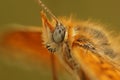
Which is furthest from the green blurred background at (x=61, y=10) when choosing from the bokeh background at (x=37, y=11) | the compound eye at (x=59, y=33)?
the compound eye at (x=59, y=33)

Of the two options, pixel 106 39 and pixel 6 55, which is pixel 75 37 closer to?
pixel 106 39

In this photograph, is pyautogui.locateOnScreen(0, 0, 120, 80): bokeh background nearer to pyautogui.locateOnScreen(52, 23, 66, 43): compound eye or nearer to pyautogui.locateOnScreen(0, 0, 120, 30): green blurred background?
pyautogui.locateOnScreen(0, 0, 120, 30): green blurred background

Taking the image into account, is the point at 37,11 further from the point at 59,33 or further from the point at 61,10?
the point at 59,33

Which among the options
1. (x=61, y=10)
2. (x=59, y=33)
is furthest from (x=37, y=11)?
(x=59, y=33)

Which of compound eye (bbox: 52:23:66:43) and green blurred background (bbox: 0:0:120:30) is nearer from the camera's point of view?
compound eye (bbox: 52:23:66:43)

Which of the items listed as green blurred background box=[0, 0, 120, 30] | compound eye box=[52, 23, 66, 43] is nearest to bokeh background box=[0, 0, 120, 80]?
green blurred background box=[0, 0, 120, 30]

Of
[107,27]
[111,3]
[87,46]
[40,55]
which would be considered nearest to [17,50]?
[40,55]
